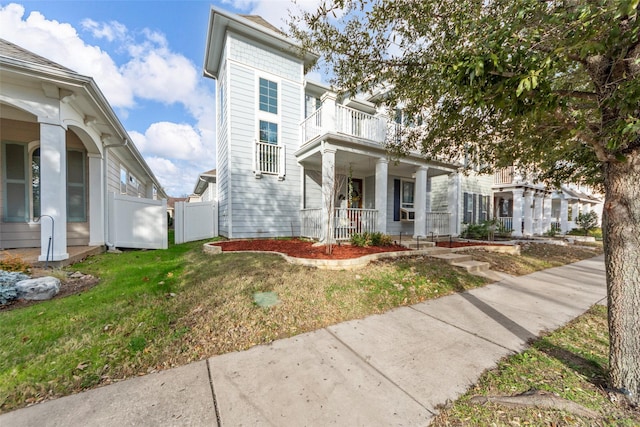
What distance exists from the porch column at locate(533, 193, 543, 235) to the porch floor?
2058 centimetres

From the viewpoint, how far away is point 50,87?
15.7 feet

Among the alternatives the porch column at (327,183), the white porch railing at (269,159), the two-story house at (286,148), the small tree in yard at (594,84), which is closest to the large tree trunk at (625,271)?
the small tree in yard at (594,84)

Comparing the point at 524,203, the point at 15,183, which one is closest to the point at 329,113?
A: the point at 15,183

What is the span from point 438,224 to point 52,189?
11.8 m

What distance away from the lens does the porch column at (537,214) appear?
48.6 ft

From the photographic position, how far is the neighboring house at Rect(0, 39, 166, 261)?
4656 mm

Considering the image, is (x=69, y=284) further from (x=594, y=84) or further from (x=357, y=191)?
(x=357, y=191)

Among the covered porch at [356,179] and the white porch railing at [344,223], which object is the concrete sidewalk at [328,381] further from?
the white porch railing at [344,223]

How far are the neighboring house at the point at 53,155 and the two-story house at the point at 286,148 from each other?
138 inches

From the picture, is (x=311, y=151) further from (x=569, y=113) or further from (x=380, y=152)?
(x=569, y=113)

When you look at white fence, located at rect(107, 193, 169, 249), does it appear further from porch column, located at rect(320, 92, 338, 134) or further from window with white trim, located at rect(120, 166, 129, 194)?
porch column, located at rect(320, 92, 338, 134)

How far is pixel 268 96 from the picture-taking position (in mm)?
9039

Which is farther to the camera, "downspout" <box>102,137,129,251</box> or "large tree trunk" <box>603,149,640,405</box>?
"downspout" <box>102,137,129,251</box>

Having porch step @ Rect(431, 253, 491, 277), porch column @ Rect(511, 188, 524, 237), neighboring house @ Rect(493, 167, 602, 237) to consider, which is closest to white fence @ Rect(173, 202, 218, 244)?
porch step @ Rect(431, 253, 491, 277)
